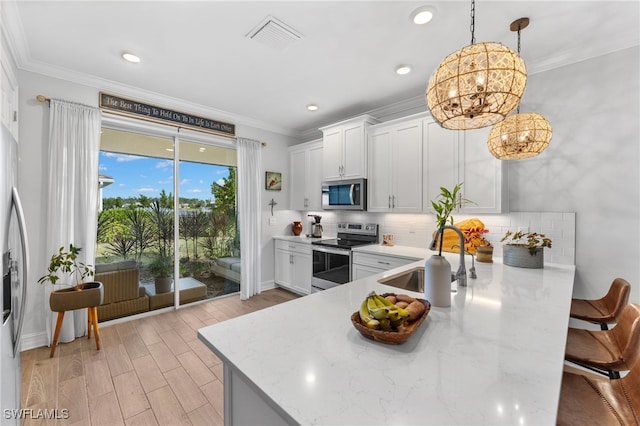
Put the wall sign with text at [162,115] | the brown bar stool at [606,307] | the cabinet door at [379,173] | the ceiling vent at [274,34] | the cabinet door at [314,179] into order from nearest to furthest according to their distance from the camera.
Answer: the brown bar stool at [606,307]
the ceiling vent at [274,34]
the wall sign with text at [162,115]
the cabinet door at [379,173]
the cabinet door at [314,179]

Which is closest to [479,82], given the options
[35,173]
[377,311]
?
[377,311]

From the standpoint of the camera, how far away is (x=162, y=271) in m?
3.48

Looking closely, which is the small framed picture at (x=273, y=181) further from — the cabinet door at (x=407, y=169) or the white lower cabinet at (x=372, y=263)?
the cabinet door at (x=407, y=169)

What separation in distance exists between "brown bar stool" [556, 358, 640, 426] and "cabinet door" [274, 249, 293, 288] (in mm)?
3426

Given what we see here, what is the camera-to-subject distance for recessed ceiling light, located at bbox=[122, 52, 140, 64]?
2.38 metres

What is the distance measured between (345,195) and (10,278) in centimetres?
306

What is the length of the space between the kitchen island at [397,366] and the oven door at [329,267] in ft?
6.52

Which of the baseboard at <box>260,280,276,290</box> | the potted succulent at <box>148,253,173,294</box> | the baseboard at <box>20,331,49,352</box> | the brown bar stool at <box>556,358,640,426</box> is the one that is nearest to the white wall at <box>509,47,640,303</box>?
the brown bar stool at <box>556,358,640,426</box>

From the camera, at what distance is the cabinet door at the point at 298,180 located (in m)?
4.40

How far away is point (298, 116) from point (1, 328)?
3.65m

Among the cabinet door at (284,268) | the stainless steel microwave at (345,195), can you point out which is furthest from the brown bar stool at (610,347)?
the cabinet door at (284,268)

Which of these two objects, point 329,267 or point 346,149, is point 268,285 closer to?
point 329,267

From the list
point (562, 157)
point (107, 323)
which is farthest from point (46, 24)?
point (562, 157)

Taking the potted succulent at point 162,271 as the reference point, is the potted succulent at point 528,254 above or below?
above
